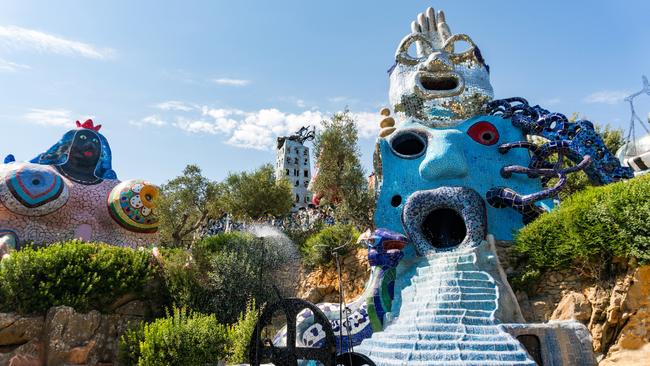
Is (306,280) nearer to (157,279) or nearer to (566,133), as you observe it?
(157,279)

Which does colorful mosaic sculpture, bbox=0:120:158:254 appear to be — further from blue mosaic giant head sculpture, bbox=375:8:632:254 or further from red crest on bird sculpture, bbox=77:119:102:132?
blue mosaic giant head sculpture, bbox=375:8:632:254

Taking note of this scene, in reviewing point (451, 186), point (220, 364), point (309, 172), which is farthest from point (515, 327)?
point (309, 172)

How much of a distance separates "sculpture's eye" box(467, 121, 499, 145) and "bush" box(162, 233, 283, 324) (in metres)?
7.98

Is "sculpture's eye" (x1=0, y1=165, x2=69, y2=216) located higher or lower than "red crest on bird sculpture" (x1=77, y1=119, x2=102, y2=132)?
lower

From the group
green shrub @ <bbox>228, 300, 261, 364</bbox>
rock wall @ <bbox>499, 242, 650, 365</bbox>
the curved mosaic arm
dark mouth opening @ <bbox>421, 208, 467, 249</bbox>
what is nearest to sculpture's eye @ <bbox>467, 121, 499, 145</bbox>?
the curved mosaic arm

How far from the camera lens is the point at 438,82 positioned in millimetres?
15867

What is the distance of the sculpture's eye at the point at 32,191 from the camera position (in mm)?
15836

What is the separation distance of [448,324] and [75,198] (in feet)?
50.4

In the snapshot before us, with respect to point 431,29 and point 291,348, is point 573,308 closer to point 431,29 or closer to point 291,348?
point 291,348

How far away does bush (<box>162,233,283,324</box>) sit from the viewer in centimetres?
1360

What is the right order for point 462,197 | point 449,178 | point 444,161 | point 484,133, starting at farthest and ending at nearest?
1. point 484,133
2. point 449,178
3. point 444,161
4. point 462,197

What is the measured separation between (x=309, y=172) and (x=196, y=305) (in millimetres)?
35858

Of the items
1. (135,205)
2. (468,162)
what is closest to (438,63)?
(468,162)

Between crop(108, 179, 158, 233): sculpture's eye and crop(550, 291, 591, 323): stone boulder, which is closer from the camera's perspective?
crop(550, 291, 591, 323): stone boulder
